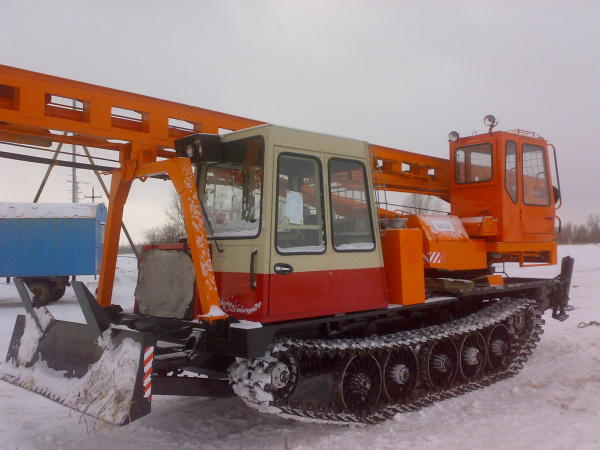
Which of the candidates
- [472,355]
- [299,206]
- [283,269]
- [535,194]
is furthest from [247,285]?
[535,194]

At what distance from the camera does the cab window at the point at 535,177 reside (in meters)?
8.08

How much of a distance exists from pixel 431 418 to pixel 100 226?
1555cm

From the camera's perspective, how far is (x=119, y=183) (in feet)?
17.9

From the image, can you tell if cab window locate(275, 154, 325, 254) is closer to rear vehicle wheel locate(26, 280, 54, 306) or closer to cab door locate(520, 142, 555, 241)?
cab door locate(520, 142, 555, 241)

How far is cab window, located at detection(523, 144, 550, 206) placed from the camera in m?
8.08

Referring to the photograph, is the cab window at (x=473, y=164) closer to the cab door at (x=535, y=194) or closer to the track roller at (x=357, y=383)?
the cab door at (x=535, y=194)

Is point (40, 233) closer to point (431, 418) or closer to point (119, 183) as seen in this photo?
point (119, 183)

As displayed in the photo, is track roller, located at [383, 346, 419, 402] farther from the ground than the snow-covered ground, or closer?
farther from the ground

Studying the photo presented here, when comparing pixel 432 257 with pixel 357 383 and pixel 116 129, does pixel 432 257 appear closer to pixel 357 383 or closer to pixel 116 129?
pixel 357 383

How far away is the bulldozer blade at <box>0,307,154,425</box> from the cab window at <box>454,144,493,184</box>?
18.1 feet

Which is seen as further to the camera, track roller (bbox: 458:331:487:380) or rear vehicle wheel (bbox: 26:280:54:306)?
rear vehicle wheel (bbox: 26:280:54:306)

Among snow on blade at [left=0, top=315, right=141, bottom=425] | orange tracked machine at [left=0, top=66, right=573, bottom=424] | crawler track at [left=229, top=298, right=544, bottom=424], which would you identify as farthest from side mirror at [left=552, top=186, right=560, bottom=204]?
snow on blade at [left=0, top=315, right=141, bottom=425]

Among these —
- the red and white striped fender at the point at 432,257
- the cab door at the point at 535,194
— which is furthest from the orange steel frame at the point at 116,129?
the cab door at the point at 535,194

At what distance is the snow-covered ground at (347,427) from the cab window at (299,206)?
1.93 metres
